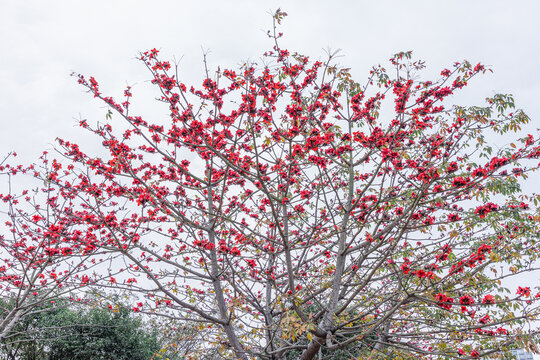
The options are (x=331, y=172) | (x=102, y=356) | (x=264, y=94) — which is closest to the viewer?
(x=264, y=94)

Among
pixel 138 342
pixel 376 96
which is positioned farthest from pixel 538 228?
pixel 138 342

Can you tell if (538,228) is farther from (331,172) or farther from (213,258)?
(213,258)

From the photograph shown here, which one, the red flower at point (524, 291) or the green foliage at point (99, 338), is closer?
the red flower at point (524, 291)

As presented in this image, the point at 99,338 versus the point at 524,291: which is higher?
the point at 524,291

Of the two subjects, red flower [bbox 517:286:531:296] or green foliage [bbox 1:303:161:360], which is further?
green foliage [bbox 1:303:161:360]

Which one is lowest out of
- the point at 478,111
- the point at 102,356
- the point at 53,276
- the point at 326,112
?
the point at 102,356

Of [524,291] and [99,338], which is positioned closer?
[524,291]

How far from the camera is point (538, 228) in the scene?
4746mm

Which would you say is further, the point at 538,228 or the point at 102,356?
the point at 102,356

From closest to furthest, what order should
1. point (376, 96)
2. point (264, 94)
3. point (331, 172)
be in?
1. point (264, 94)
2. point (376, 96)
3. point (331, 172)

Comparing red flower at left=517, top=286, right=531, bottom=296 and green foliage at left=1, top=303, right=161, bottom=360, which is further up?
red flower at left=517, top=286, right=531, bottom=296

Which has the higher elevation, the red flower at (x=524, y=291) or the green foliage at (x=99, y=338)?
the red flower at (x=524, y=291)

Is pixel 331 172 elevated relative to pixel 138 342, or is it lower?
elevated

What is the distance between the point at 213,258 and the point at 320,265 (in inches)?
78.4
